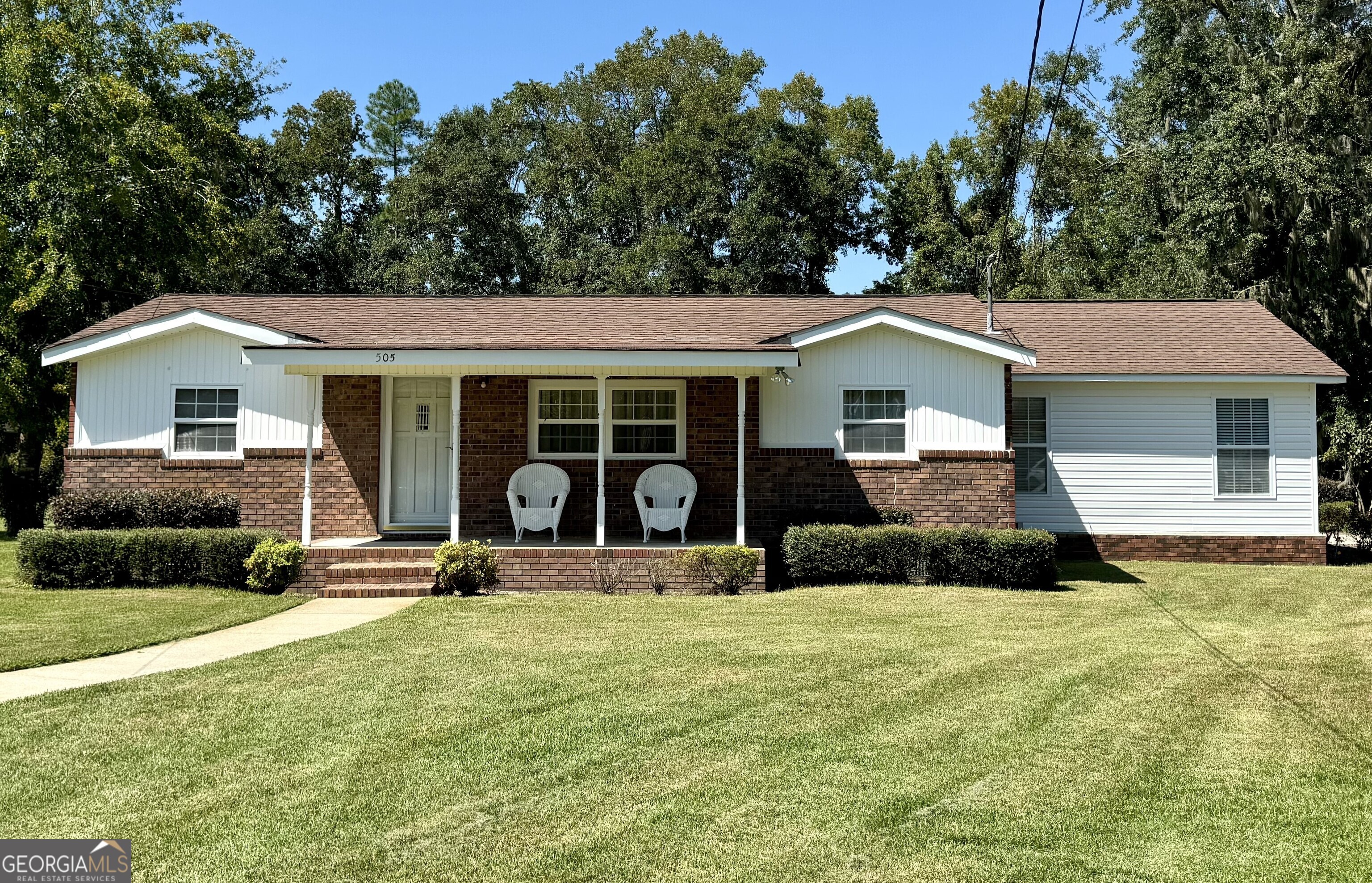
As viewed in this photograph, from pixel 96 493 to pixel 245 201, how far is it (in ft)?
75.4

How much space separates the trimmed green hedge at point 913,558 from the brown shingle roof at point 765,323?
2.79 meters

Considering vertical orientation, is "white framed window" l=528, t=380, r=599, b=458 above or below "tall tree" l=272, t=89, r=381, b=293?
below

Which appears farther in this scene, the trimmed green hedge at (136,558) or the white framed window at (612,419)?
the white framed window at (612,419)

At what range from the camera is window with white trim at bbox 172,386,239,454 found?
49.8 feet

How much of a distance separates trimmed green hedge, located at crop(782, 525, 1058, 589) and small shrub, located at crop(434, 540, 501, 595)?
12.3ft

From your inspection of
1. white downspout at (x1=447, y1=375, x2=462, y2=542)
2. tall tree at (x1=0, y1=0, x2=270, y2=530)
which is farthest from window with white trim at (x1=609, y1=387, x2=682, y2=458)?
tall tree at (x1=0, y1=0, x2=270, y2=530)

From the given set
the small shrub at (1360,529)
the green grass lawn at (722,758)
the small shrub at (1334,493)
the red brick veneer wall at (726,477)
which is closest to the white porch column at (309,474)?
the red brick veneer wall at (726,477)

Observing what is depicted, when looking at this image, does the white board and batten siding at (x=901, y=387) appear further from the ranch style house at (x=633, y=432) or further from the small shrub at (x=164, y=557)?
the small shrub at (x=164, y=557)

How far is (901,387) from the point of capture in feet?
49.2

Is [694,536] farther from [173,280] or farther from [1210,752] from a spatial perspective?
[173,280]

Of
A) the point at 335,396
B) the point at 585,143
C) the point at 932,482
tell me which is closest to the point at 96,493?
the point at 335,396

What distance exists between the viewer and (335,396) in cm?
1522

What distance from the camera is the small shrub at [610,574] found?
12586mm

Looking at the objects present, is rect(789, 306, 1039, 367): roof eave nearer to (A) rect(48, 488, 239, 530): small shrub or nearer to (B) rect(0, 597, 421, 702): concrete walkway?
(B) rect(0, 597, 421, 702): concrete walkway
